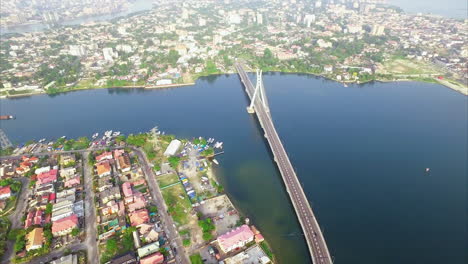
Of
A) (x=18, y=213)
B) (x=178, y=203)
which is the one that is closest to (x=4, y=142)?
(x=18, y=213)

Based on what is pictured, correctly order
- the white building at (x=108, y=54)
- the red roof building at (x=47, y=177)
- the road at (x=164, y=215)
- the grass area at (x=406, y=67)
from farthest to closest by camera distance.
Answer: the white building at (x=108, y=54) < the grass area at (x=406, y=67) < the red roof building at (x=47, y=177) < the road at (x=164, y=215)

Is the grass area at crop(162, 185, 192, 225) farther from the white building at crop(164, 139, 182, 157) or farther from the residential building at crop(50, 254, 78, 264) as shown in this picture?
the residential building at crop(50, 254, 78, 264)

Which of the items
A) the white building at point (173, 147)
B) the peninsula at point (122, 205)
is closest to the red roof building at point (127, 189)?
the peninsula at point (122, 205)

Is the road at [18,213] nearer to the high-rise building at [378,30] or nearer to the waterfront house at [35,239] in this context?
the waterfront house at [35,239]

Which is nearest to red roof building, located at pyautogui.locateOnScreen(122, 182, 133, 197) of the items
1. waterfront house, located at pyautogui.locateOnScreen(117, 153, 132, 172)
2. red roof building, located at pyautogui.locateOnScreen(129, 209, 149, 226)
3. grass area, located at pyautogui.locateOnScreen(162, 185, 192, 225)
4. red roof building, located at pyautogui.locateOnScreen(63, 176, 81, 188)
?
red roof building, located at pyautogui.locateOnScreen(129, 209, 149, 226)

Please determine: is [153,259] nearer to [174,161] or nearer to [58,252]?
[58,252]

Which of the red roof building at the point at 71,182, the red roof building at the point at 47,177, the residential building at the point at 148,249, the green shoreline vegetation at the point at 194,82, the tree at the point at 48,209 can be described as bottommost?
the residential building at the point at 148,249

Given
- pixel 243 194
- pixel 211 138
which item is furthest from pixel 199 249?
pixel 211 138

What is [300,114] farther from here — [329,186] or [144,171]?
[144,171]
